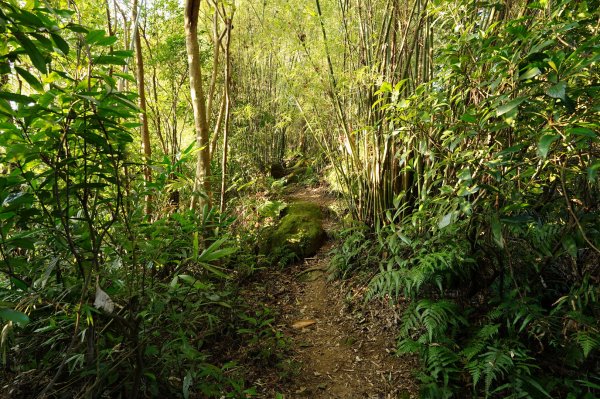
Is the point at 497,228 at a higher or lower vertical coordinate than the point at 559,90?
lower

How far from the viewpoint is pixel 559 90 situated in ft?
3.13

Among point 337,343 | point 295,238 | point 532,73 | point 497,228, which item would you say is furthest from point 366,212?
point 532,73

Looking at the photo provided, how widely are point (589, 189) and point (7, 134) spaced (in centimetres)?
239

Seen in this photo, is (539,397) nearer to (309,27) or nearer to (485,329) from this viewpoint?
(485,329)

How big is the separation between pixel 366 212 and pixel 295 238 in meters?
1.11

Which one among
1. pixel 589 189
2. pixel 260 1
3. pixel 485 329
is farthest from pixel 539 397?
pixel 260 1

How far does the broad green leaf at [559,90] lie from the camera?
0.95 metres

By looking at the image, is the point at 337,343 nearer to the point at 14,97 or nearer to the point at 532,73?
the point at 532,73

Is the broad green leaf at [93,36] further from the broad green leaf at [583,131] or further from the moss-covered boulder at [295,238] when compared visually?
the moss-covered boulder at [295,238]

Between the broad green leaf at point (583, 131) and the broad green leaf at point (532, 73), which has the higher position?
the broad green leaf at point (532, 73)

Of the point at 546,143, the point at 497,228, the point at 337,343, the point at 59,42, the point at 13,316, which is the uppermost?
the point at 59,42

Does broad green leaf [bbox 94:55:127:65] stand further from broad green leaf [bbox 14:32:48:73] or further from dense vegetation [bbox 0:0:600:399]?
broad green leaf [bbox 14:32:48:73]

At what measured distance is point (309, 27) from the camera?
3234mm

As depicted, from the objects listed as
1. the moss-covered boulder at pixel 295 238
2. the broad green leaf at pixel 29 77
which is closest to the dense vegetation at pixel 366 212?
the broad green leaf at pixel 29 77
